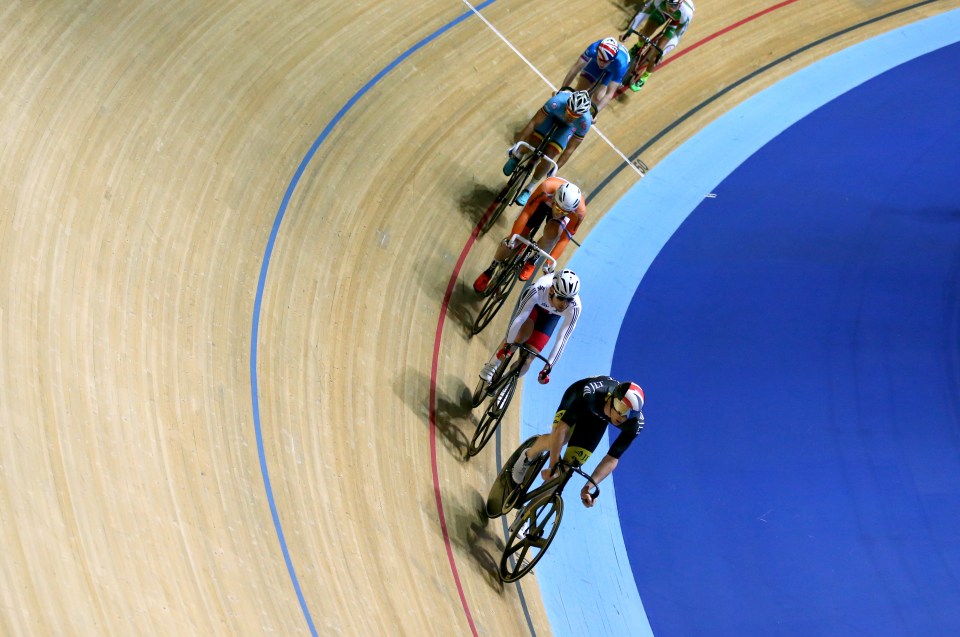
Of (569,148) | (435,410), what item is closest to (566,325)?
(435,410)

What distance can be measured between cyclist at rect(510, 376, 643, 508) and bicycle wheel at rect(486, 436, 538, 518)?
0.74 ft

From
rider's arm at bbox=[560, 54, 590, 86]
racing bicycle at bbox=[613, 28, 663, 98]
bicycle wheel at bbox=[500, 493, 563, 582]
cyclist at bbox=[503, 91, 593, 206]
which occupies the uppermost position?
racing bicycle at bbox=[613, 28, 663, 98]

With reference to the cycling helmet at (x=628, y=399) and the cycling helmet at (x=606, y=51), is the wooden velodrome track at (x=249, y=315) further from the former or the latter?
the cycling helmet at (x=628, y=399)

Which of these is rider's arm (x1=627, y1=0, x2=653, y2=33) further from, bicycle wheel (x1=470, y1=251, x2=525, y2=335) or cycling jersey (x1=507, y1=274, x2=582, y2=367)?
cycling jersey (x1=507, y1=274, x2=582, y2=367)

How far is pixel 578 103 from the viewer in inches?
250

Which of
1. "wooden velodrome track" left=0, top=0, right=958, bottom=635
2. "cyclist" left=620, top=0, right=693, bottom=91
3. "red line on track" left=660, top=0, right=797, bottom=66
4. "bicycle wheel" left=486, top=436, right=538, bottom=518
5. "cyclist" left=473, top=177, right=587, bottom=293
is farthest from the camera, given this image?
"red line on track" left=660, top=0, right=797, bottom=66

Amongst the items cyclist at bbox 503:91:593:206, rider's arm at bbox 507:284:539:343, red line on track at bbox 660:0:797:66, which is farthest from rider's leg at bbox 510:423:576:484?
red line on track at bbox 660:0:797:66

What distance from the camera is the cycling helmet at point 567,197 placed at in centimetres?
574

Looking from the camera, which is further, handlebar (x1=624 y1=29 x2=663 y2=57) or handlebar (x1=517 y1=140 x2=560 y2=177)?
handlebar (x1=624 y1=29 x2=663 y2=57)

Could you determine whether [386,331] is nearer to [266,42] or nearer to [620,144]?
[266,42]

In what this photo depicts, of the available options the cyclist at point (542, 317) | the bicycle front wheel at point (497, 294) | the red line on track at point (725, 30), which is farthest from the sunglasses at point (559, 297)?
the red line on track at point (725, 30)

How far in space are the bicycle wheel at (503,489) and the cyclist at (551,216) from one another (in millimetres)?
1164

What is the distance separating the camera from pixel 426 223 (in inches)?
266

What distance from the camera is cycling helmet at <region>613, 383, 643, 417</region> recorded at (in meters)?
4.70
